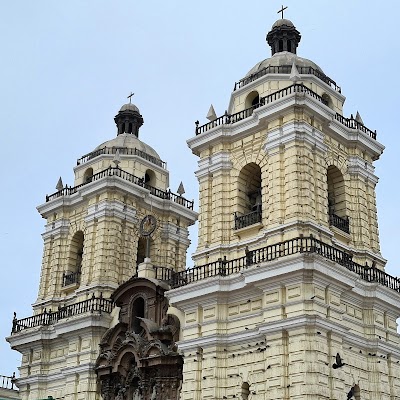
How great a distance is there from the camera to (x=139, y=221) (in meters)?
36.5

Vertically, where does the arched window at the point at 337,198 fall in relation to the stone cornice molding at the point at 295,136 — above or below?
below

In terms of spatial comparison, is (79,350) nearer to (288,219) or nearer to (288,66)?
(288,219)

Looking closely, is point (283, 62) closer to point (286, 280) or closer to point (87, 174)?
point (286, 280)

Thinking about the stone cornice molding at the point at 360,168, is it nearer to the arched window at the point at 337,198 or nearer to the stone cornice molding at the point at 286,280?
the arched window at the point at 337,198

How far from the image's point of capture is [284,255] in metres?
24.9

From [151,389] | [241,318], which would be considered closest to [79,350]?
[151,389]

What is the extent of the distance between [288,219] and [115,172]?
12.5 metres

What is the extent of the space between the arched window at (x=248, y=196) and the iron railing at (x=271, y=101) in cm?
235

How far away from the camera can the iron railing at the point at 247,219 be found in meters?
28.1

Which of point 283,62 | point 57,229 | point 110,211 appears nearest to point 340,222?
point 283,62

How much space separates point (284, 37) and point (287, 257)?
→ 1377cm

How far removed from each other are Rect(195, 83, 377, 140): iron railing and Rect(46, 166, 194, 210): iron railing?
6574 mm

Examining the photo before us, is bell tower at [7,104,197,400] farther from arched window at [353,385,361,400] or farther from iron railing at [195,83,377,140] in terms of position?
arched window at [353,385,361,400]

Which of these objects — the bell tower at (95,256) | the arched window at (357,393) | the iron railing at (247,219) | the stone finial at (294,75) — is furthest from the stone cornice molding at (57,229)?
the arched window at (357,393)
